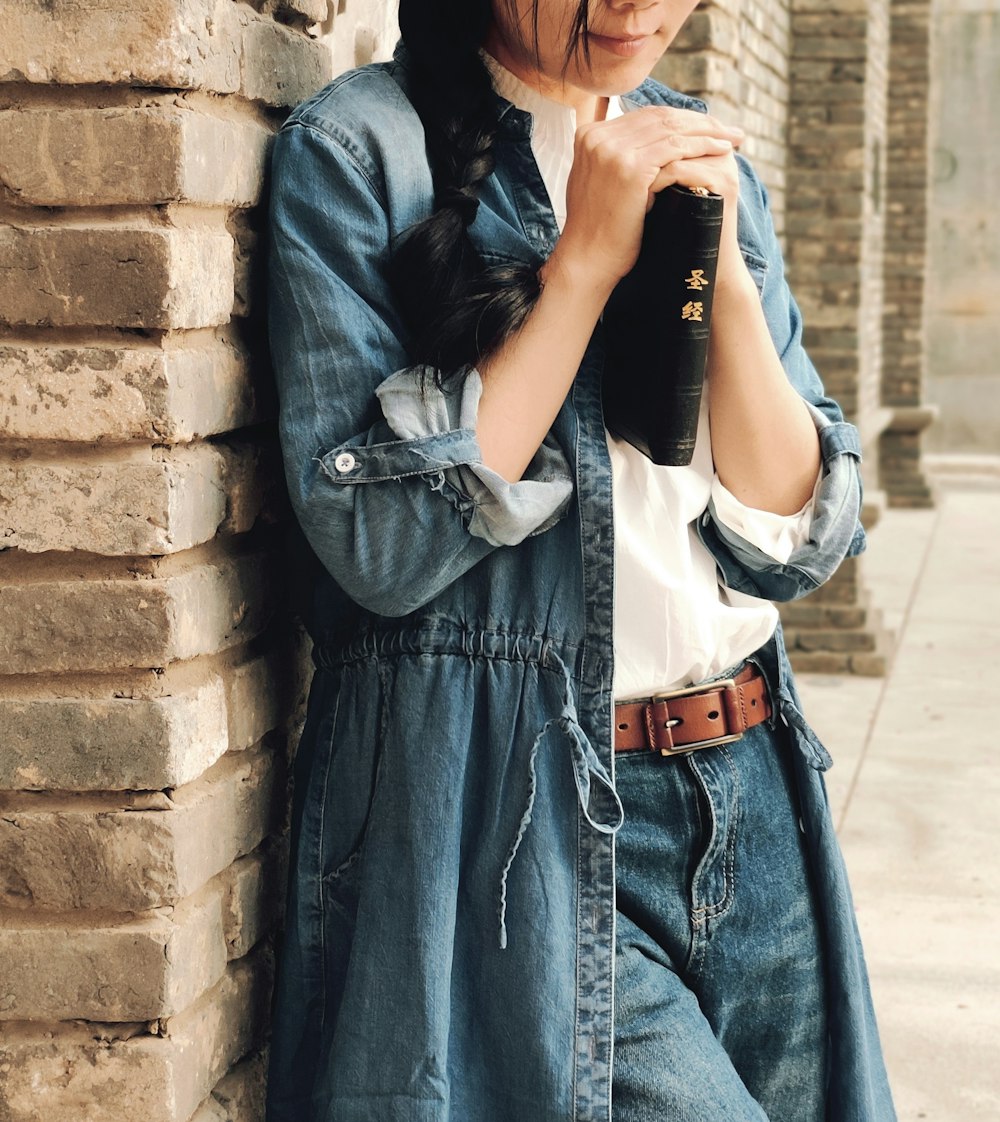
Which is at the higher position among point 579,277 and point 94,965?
point 579,277

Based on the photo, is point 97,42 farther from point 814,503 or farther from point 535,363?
point 814,503

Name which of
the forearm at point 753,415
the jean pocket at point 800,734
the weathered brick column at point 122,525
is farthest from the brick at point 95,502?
the jean pocket at point 800,734

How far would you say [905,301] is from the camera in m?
11.7

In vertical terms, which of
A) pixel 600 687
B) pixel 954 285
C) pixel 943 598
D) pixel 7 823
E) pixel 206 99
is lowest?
pixel 943 598

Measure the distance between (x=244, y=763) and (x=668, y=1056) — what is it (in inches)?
22.2

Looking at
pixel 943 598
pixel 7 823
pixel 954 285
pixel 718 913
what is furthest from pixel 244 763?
pixel 954 285

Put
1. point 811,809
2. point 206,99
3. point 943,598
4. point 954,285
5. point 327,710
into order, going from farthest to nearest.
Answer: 1. point 954,285
2. point 943,598
3. point 811,809
4. point 327,710
5. point 206,99

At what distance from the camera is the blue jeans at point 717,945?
1.64m

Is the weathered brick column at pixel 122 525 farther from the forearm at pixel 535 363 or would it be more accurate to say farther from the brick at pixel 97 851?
the forearm at pixel 535 363

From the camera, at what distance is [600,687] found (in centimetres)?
161

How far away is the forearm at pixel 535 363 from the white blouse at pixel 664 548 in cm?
14

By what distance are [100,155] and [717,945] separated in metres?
1.05

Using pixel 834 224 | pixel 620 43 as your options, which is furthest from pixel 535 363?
pixel 834 224

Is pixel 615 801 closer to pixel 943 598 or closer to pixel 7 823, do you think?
pixel 7 823
